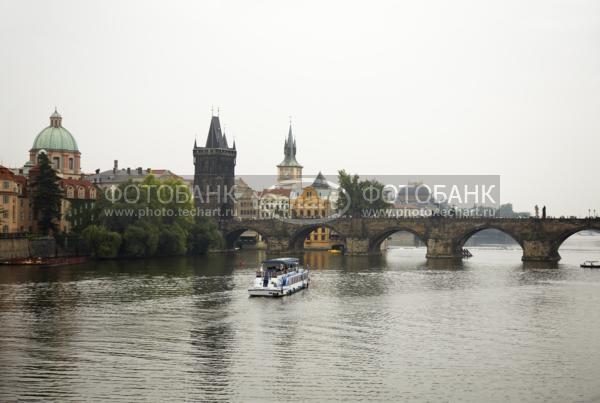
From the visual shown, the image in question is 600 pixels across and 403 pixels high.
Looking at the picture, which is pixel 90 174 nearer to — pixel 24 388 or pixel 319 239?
pixel 319 239

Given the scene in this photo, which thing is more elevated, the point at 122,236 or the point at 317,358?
the point at 122,236

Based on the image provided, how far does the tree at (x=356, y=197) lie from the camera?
6211 inches

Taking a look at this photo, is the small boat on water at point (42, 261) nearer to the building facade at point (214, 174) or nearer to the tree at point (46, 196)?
the tree at point (46, 196)

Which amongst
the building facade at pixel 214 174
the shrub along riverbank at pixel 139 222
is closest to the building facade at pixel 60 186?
the shrub along riverbank at pixel 139 222

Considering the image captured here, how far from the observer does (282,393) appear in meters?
37.1

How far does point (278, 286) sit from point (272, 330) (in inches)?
739

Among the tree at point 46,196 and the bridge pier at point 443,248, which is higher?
the tree at point 46,196

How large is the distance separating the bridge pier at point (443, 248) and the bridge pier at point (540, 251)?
12091mm

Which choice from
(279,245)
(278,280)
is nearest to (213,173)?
(279,245)

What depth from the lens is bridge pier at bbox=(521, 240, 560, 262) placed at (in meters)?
118

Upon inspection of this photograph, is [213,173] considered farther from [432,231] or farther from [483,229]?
[483,229]

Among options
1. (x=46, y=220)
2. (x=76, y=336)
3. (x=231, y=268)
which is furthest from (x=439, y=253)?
(x=76, y=336)

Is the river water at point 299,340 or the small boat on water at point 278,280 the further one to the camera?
the small boat on water at point 278,280

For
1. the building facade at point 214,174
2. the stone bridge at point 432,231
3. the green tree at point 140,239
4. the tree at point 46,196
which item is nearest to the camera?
the tree at point 46,196
